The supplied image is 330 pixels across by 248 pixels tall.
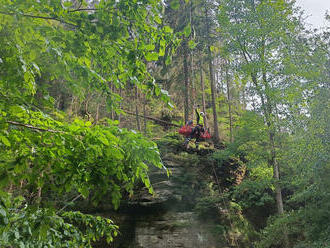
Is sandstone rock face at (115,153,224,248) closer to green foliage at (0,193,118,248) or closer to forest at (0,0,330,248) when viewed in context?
forest at (0,0,330,248)

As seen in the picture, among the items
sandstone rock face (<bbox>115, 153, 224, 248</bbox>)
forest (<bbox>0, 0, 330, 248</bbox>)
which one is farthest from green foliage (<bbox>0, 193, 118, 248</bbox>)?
sandstone rock face (<bbox>115, 153, 224, 248</bbox>)

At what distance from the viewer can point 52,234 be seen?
2.56m

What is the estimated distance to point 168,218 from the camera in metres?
10.4

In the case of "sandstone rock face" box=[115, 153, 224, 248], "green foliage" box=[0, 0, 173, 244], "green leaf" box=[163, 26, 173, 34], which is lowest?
"sandstone rock face" box=[115, 153, 224, 248]

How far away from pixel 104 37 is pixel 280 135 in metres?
9.65

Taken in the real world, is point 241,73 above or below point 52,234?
above

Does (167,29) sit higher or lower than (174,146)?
lower

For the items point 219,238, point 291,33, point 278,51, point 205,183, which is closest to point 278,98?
point 278,51

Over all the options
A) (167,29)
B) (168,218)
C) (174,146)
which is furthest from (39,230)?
(174,146)

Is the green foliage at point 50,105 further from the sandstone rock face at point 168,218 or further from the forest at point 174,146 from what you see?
the sandstone rock face at point 168,218

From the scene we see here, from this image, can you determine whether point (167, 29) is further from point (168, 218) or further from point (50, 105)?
point (168, 218)

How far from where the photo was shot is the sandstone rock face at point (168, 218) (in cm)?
989

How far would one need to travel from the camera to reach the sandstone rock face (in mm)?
9891

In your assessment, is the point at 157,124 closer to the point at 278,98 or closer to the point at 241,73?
the point at 241,73
